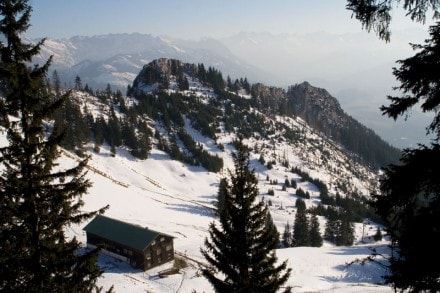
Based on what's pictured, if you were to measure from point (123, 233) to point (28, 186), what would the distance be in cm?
4322

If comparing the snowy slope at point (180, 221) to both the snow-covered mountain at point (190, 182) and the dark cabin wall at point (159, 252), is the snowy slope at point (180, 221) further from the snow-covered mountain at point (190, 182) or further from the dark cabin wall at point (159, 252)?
the dark cabin wall at point (159, 252)

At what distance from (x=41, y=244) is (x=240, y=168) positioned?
7750mm

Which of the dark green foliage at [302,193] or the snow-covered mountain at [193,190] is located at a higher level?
the snow-covered mountain at [193,190]

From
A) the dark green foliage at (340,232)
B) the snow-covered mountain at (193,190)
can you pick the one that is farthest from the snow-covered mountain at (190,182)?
the dark green foliage at (340,232)

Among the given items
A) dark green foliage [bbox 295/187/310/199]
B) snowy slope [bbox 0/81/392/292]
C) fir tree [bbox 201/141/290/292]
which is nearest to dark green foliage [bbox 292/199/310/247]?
snowy slope [bbox 0/81/392/292]

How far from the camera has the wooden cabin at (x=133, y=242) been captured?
162 ft

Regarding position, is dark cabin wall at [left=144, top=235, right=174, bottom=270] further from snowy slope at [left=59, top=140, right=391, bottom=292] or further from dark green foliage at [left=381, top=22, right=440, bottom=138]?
dark green foliage at [left=381, top=22, right=440, bottom=138]

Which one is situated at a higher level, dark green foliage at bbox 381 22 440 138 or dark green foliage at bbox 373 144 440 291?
dark green foliage at bbox 381 22 440 138

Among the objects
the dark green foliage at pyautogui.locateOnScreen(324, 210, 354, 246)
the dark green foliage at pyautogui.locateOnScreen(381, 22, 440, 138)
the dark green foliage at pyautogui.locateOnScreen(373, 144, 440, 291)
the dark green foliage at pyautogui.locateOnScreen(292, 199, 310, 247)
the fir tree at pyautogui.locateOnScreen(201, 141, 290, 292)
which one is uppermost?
the dark green foliage at pyautogui.locateOnScreen(381, 22, 440, 138)

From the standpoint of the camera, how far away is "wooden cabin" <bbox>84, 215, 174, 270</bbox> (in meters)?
49.4

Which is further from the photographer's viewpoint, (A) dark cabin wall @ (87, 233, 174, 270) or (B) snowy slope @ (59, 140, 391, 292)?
(A) dark cabin wall @ (87, 233, 174, 270)

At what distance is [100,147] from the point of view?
12062 cm

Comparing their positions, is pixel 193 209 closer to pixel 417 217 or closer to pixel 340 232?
pixel 340 232

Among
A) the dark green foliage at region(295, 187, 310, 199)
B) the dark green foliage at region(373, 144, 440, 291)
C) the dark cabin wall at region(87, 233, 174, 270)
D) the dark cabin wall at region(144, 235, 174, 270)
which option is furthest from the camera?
the dark green foliage at region(295, 187, 310, 199)
